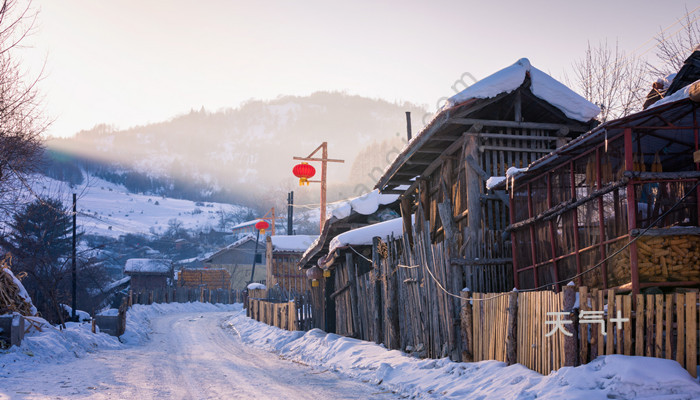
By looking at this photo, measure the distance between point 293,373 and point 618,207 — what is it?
717cm

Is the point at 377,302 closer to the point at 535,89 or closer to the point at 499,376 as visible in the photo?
the point at 535,89

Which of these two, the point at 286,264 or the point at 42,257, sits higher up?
the point at 42,257

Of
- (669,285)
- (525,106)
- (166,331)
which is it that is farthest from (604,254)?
(166,331)

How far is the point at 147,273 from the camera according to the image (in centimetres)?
5328

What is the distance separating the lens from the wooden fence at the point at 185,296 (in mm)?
41219

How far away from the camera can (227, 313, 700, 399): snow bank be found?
20.3 ft

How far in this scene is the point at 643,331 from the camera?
6.60 meters

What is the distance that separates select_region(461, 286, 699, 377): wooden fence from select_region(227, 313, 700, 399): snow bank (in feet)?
0.58

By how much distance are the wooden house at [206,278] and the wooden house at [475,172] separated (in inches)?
1824

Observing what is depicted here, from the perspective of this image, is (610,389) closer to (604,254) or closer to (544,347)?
(544,347)

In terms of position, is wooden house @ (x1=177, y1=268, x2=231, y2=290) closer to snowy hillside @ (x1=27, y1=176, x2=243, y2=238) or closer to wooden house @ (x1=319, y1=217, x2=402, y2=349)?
wooden house @ (x1=319, y1=217, x2=402, y2=349)

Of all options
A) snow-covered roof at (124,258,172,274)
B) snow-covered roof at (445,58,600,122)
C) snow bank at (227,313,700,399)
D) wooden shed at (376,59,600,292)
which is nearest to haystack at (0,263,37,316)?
snow bank at (227,313,700,399)

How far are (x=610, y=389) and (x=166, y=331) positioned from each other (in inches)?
922

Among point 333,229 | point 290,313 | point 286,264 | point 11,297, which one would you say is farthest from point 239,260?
point 11,297
